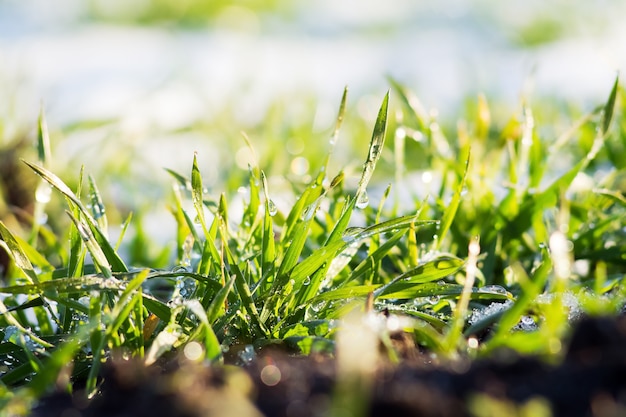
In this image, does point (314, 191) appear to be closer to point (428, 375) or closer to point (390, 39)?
point (428, 375)

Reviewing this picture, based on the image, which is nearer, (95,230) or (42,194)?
(95,230)

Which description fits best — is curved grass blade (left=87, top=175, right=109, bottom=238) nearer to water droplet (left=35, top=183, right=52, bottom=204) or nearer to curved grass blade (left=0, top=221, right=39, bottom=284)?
curved grass blade (left=0, top=221, right=39, bottom=284)

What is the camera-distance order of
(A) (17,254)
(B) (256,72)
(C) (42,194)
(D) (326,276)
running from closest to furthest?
1. (A) (17,254)
2. (D) (326,276)
3. (C) (42,194)
4. (B) (256,72)

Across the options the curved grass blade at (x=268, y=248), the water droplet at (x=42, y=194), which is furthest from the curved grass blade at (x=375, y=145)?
the water droplet at (x=42, y=194)

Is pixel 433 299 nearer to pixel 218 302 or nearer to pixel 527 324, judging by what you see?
pixel 527 324

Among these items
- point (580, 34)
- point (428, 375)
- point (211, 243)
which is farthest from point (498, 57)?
point (428, 375)

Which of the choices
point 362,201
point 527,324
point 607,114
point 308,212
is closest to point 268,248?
point 308,212
